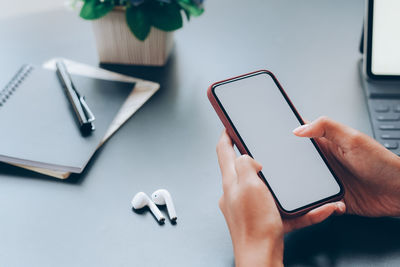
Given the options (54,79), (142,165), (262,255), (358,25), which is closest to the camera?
(262,255)

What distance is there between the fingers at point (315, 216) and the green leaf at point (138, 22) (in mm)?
409

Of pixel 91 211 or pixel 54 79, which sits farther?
pixel 54 79

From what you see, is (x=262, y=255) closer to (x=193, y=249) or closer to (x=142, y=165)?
(x=193, y=249)

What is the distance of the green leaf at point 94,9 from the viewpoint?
0.71 meters

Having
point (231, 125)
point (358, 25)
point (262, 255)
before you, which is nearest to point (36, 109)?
point (231, 125)

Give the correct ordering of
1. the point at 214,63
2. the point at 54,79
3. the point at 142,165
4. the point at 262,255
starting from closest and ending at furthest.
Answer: the point at 262,255 < the point at 142,165 < the point at 54,79 < the point at 214,63

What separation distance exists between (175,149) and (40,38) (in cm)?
44

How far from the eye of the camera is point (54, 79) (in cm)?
72

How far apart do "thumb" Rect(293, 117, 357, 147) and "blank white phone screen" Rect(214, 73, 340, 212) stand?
0.05 feet

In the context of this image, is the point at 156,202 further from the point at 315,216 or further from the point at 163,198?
the point at 315,216

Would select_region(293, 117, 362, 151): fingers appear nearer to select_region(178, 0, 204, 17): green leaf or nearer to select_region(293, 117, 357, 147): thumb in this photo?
select_region(293, 117, 357, 147): thumb

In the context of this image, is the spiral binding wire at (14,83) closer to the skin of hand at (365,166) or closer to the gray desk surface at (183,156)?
the gray desk surface at (183,156)

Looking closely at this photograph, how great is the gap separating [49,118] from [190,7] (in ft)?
1.02

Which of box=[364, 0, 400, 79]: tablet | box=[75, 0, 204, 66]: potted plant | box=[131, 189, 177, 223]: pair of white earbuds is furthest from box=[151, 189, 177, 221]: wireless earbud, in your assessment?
box=[364, 0, 400, 79]: tablet
